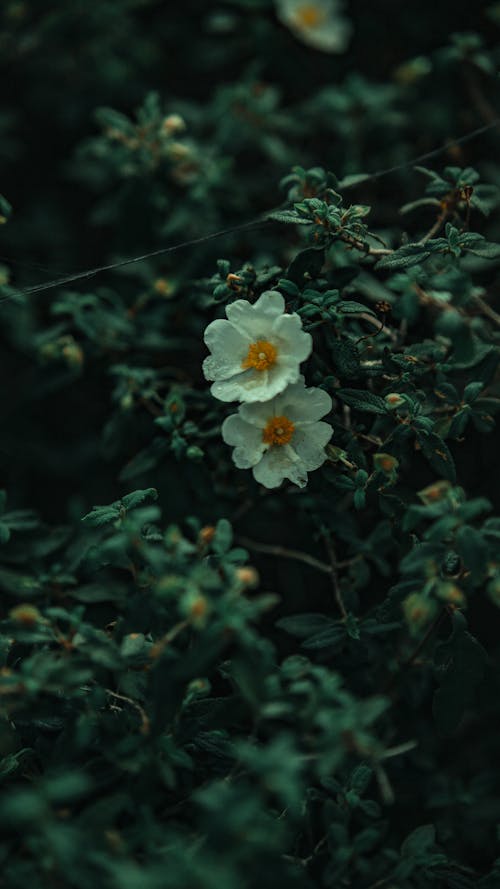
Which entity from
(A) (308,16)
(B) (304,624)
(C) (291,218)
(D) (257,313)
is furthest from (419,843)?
(A) (308,16)

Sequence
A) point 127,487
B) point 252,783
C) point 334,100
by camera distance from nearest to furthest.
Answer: point 252,783 < point 127,487 < point 334,100

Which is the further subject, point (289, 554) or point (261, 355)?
point (289, 554)

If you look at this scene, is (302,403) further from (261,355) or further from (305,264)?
(305,264)

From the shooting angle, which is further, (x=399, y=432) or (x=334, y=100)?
(x=334, y=100)

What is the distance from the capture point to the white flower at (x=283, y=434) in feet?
5.43

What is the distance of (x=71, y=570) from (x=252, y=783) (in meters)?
0.66

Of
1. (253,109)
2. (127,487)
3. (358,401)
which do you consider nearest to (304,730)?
(358,401)

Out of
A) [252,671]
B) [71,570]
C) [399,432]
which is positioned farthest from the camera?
[71,570]

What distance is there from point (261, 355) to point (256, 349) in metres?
0.02

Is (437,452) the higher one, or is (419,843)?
(437,452)

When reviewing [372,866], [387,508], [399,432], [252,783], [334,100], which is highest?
[334,100]

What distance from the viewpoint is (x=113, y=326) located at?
7.34 feet

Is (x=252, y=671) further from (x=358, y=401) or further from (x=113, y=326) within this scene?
(x=113, y=326)

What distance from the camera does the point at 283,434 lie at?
1.66 metres
